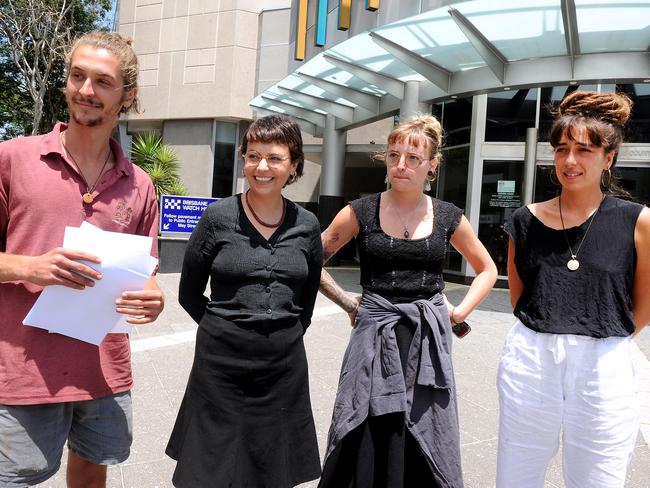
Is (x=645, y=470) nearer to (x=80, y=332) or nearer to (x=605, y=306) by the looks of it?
(x=605, y=306)

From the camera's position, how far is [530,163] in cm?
1245

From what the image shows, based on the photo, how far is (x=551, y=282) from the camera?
7.50 feet

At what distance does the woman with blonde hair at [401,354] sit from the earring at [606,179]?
68cm

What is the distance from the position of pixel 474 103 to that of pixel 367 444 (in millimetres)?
11907

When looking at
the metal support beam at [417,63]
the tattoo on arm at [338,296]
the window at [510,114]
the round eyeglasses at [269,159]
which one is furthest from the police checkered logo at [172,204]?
the round eyeglasses at [269,159]

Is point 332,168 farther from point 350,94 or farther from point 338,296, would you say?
point 338,296

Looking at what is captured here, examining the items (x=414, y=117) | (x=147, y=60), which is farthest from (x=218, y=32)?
(x=414, y=117)

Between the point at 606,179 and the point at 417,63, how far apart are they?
8.76 m

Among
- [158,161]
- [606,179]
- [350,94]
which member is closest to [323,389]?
[606,179]

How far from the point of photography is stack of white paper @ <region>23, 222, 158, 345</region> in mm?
1860

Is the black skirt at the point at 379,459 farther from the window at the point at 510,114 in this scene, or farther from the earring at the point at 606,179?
→ the window at the point at 510,114

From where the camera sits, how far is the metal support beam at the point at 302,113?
55.0 ft

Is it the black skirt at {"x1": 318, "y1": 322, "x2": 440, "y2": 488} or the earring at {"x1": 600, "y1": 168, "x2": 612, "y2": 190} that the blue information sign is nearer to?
the black skirt at {"x1": 318, "y1": 322, "x2": 440, "y2": 488}

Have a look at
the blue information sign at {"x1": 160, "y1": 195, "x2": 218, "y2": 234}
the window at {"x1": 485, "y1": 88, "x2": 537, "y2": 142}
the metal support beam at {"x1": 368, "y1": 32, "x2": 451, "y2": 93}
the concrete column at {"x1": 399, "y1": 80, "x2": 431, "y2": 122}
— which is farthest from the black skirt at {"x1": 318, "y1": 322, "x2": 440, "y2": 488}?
the window at {"x1": 485, "y1": 88, "x2": 537, "y2": 142}
